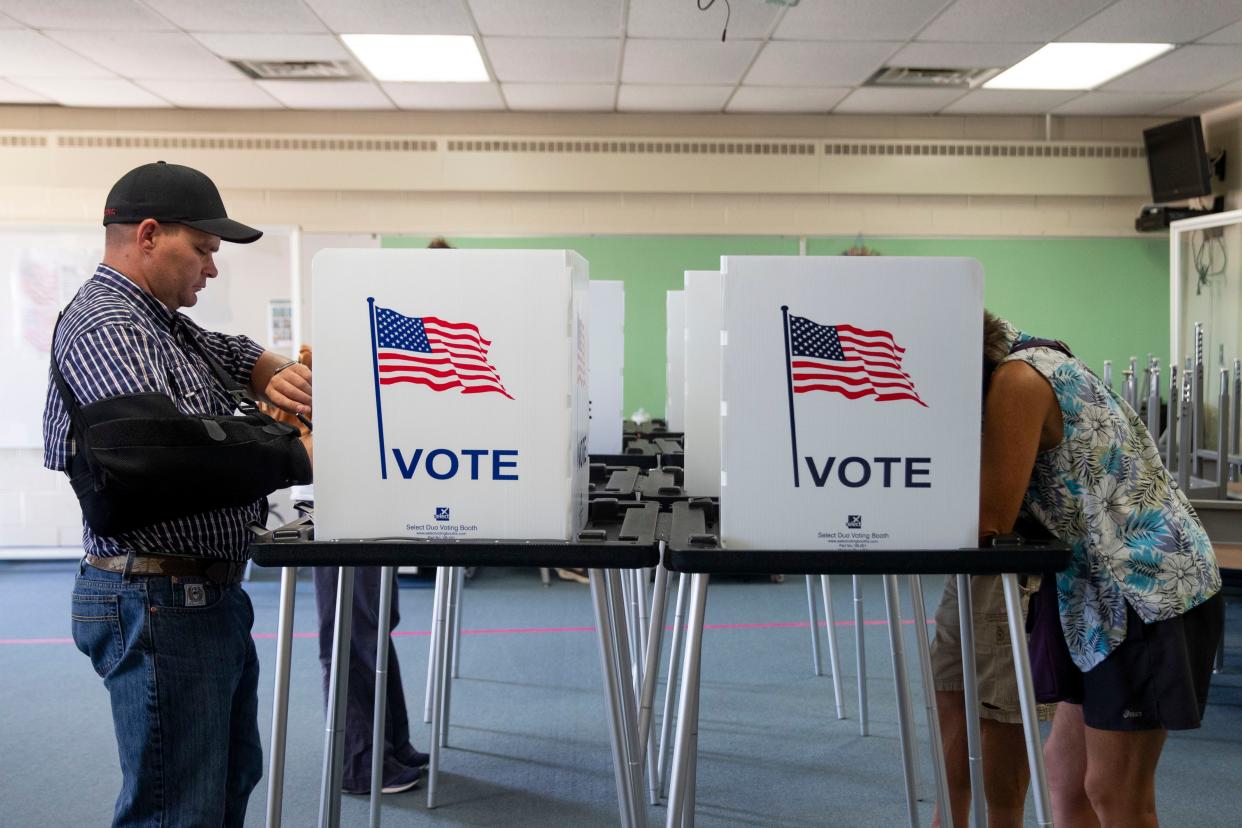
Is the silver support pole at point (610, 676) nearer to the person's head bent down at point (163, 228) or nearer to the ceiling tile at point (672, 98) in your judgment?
the person's head bent down at point (163, 228)

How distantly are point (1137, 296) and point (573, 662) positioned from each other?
4003 millimetres

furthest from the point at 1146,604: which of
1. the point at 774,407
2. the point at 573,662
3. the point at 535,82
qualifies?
the point at 535,82

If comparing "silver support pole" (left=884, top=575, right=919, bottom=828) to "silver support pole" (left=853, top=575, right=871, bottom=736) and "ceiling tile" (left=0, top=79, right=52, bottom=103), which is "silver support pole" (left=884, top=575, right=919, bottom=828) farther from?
"ceiling tile" (left=0, top=79, right=52, bottom=103)

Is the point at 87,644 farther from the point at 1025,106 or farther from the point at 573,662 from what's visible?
the point at 1025,106

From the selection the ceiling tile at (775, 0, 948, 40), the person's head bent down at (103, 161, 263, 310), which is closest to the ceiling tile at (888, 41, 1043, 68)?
the ceiling tile at (775, 0, 948, 40)

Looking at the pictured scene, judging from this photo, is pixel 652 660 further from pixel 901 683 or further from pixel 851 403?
pixel 901 683

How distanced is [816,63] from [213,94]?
3.03 m

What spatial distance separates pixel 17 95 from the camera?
5227 millimetres

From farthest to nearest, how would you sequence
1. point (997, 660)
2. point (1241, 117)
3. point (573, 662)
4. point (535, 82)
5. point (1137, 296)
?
point (1137, 296), point (1241, 117), point (535, 82), point (573, 662), point (997, 660)

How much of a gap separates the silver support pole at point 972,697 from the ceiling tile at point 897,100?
158 inches

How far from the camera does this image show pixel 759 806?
2541mm

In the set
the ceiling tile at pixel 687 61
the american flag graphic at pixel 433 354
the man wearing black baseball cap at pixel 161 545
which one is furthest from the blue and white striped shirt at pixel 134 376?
the ceiling tile at pixel 687 61

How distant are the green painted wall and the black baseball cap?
4196 mm

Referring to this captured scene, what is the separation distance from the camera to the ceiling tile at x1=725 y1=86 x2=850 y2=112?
5.02 metres
